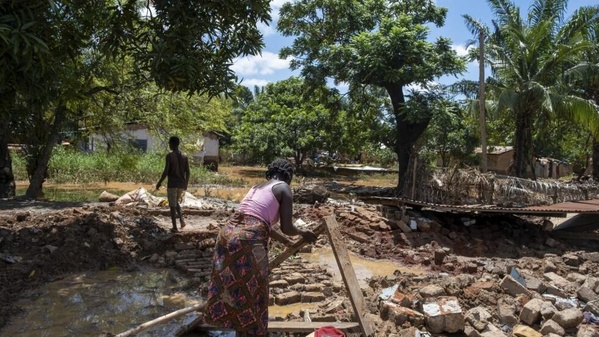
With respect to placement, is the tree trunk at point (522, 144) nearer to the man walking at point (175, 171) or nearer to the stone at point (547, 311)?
the stone at point (547, 311)

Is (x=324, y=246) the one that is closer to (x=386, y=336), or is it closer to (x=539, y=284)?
(x=539, y=284)

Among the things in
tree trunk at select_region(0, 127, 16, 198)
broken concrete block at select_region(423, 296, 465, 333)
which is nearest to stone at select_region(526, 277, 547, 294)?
broken concrete block at select_region(423, 296, 465, 333)

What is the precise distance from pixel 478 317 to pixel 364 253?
4.61 m

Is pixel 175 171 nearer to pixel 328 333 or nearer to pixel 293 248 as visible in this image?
pixel 293 248

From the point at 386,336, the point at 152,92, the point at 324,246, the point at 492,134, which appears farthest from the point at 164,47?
the point at 492,134

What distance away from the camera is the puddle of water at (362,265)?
8.15m

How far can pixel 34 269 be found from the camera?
6520 mm

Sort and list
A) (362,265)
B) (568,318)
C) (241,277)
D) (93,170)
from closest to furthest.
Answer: (241,277) → (568,318) → (362,265) → (93,170)

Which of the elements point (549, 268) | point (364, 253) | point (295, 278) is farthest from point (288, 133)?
point (295, 278)

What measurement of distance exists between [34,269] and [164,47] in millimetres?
3507

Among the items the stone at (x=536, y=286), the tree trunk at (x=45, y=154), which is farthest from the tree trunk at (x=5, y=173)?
the stone at (x=536, y=286)

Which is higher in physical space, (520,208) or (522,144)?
(522,144)

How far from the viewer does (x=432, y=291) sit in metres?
5.37

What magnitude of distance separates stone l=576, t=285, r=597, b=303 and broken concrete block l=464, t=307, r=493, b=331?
1.75 metres
